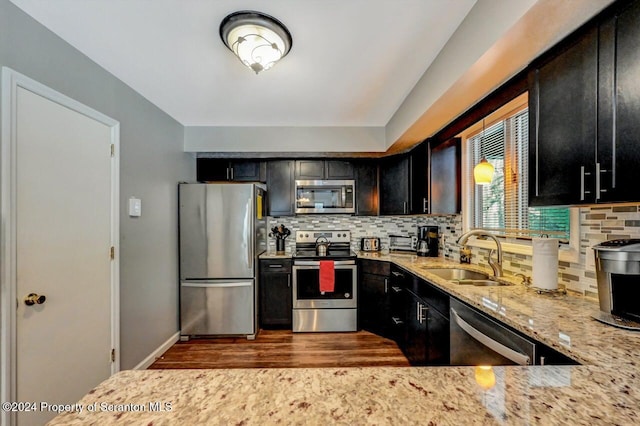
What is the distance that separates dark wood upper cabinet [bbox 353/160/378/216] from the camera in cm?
364

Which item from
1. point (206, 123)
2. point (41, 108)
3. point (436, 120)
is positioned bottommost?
point (41, 108)

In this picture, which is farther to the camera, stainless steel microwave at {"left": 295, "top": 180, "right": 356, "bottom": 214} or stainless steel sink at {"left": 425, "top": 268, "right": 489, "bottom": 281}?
stainless steel microwave at {"left": 295, "top": 180, "right": 356, "bottom": 214}

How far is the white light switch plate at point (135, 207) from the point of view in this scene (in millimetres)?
2307

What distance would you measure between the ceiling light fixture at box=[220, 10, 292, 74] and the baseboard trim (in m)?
2.54

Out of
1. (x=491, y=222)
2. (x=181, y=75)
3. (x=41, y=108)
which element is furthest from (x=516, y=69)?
(x=41, y=108)

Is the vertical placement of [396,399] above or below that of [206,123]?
below

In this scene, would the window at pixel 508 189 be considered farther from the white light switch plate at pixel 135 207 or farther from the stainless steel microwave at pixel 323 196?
the white light switch plate at pixel 135 207

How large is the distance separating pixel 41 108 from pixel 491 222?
10.7ft

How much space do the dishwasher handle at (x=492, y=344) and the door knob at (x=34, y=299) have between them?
91.4 inches

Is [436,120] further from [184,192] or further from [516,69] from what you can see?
[184,192]

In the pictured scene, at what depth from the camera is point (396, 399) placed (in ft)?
2.08

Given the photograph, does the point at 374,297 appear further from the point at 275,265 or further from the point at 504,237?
the point at 504,237

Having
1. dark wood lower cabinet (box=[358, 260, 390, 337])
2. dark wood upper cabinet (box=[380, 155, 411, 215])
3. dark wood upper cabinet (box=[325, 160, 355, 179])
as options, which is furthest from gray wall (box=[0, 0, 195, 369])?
dark wood upper cabinet (box=[380, 155, 411, 215])

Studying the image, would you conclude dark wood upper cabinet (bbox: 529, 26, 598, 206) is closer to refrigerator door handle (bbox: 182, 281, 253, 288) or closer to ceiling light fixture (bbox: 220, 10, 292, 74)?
ceiling light fixture (bbox: 220, 10, 292, 74)
